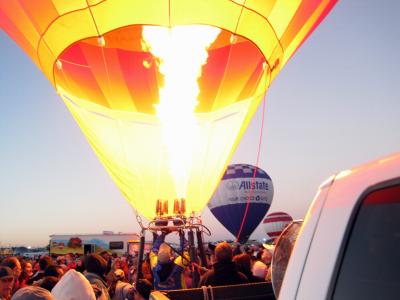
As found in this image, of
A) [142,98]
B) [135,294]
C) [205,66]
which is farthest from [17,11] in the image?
[135,294]

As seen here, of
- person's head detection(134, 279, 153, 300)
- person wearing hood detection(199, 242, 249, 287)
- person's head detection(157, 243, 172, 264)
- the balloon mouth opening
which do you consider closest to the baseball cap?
person's head detection(134, 279, 153, 300)

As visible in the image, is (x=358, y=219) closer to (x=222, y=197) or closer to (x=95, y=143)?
(x=95, y=143)

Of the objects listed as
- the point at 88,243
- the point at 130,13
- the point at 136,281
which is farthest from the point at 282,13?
the point at 88,243

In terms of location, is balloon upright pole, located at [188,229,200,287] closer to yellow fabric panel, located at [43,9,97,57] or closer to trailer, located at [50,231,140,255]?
yellow fabric panel, located at [43,9,97,57]

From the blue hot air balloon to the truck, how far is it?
62.1 ft

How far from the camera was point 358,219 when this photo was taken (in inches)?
38.4

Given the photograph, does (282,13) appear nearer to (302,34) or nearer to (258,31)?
(258,31)

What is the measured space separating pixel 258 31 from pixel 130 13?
1.56 m

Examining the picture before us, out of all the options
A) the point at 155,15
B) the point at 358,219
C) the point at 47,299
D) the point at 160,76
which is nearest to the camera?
the point at 358,219

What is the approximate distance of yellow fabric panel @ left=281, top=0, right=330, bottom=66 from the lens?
5.31 metres

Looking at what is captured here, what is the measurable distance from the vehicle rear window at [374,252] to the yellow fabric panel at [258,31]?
4.43 metres

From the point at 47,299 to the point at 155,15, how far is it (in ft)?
11.9

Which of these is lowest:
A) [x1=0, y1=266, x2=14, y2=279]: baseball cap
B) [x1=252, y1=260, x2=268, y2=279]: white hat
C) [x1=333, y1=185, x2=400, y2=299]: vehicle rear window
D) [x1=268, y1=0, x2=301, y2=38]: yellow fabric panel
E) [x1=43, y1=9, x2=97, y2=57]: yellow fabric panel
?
[x1=252, y1=260, x2=268, y2=279]: white hat

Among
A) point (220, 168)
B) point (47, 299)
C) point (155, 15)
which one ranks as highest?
point (155, 15)
